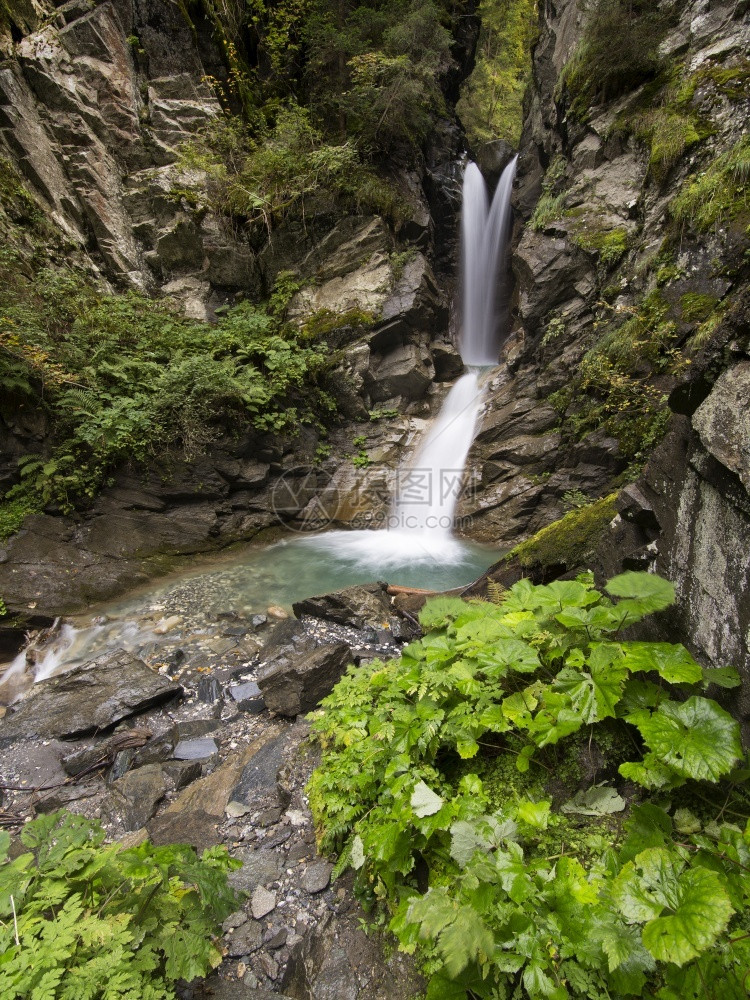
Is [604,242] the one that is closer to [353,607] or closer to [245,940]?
[353,607]

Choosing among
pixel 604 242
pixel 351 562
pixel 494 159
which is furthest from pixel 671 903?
pixel 494 159

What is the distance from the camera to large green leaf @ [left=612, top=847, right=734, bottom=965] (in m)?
1.05

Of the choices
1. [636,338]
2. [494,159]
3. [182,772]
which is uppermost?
[494,159]

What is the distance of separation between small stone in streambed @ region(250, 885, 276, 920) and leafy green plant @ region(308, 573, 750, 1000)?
15.2 inches

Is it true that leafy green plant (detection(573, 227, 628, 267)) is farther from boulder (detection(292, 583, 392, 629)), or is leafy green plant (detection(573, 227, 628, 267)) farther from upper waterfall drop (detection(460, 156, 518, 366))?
boulder (detection(292, 583, 392, 629))

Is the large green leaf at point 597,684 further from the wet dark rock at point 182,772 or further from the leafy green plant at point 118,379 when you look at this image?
the leafy green plant at point 118,379

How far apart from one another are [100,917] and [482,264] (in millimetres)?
17144

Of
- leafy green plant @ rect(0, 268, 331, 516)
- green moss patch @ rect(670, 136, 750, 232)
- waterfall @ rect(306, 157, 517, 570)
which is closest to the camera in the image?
green moss patch @ rect(670, 136, 750, 232)

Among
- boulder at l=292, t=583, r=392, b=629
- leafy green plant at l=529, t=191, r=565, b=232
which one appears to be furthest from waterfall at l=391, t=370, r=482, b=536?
leafy green plant at l=529, t=191, r=565, b=232

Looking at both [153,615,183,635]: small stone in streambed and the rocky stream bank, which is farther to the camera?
[153,615,183,635]: small stone in streambed

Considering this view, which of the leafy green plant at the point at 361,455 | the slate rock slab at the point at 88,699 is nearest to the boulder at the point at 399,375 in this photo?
the leafy green plant at the point at 361,455

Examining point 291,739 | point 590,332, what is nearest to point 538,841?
point 291,739

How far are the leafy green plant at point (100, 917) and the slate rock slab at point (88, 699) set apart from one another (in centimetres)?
270

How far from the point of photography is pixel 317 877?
7.39 ft
